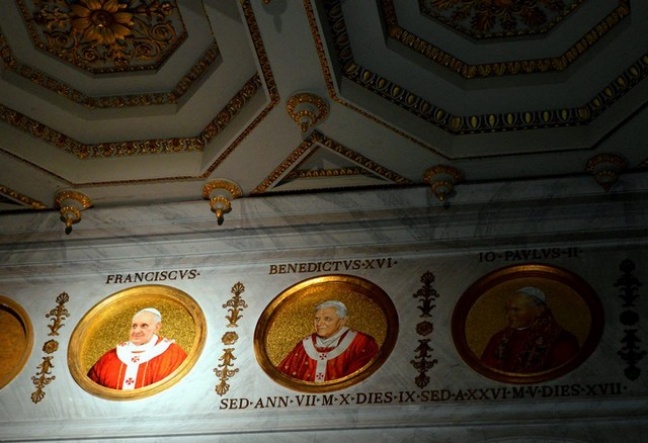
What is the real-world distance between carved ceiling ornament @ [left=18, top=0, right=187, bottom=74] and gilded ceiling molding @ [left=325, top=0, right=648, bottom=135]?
1374mm

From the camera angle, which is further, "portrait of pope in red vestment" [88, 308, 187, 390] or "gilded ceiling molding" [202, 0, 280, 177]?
"portrait of pope in red vestment" [88, 308, 187, 390]

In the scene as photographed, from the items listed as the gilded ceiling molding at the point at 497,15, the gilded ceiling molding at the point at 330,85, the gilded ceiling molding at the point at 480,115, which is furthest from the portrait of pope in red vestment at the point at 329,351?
the gilded ceiling molding at the point at 497,15

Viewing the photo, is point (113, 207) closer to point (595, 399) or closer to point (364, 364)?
point (364, 364)

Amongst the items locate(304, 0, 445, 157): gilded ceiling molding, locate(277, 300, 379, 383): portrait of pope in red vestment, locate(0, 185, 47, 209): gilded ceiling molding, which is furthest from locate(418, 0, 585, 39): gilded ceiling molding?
locate(0, 185, 47, 209): gilded ceiling molding

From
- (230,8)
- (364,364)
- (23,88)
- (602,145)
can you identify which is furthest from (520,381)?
(23,88)

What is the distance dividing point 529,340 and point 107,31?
13.8 ft

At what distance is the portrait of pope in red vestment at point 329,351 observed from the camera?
429 inches

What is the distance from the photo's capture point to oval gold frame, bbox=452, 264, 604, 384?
34.3 ft

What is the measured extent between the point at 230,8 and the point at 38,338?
3197 millimetres

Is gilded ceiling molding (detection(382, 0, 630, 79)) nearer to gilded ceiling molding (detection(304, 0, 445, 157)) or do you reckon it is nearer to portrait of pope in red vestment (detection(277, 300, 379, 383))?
gilded ceiling molding (detection(304, 0, 445, 157))

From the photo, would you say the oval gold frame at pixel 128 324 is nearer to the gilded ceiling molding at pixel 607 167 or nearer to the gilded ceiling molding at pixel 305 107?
the gilded ceiling molding at pixel 305 107

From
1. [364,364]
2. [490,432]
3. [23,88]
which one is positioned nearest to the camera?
[490,432]

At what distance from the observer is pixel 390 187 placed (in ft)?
39.0

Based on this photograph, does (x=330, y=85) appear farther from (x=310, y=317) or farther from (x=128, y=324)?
(x=128, y=324)
